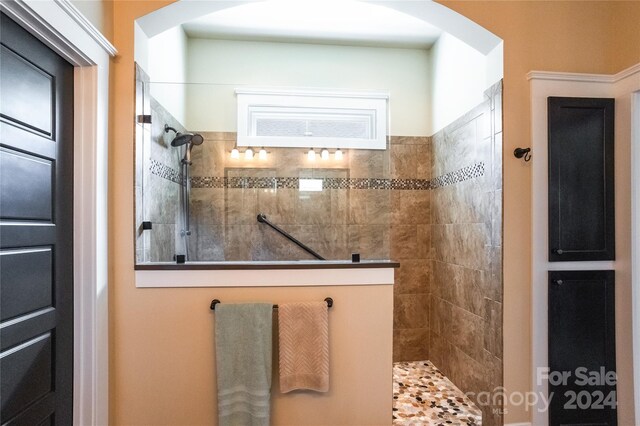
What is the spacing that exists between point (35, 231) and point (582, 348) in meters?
2.80

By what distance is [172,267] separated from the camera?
6.44 ft

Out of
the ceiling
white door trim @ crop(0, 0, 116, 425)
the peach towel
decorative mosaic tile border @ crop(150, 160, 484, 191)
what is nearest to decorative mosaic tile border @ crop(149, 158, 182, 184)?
decorative mosaic tile border @ crop(150, 160, 484, 191)

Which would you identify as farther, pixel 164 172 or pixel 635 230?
pixel 164 172

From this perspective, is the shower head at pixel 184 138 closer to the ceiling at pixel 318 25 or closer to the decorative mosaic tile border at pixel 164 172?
the decorative mosaic tile border at pixel 164 172

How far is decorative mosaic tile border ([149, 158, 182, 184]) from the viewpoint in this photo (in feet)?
7.25

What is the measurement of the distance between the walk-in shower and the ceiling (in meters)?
1.12

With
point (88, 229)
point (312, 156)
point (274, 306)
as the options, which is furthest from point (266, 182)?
point (88, 229)

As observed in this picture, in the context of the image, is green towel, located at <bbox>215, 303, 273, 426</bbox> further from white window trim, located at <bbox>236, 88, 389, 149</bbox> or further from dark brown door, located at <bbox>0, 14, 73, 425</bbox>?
white window trim, located at <bbox>236, 88, 389, 149</bbox>

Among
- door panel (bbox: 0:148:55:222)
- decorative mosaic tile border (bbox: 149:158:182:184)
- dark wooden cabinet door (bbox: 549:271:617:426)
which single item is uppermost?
decorative mosaic tile border (bbox: 149:158:182:184)

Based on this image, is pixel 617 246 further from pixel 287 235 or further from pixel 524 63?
pixel 287 235

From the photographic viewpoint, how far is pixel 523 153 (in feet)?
6.87

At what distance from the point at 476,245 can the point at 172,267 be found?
2038 mm

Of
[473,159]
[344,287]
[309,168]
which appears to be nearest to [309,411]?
[344,287]

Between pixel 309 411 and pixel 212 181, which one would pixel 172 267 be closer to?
pixel 212 181
